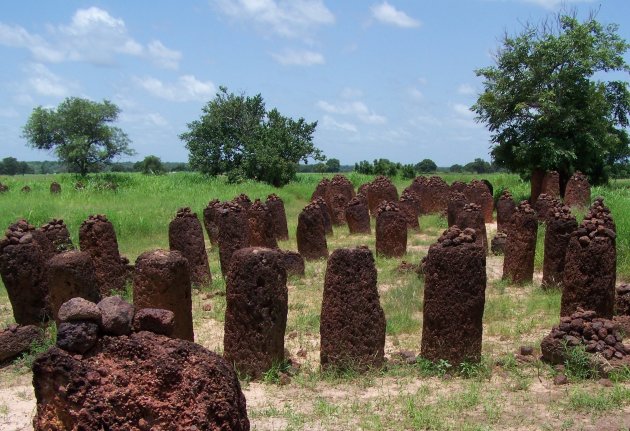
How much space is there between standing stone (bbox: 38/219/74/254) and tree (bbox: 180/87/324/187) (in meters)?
22.2

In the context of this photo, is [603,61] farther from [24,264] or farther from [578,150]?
[24,264]

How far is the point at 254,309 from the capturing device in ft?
22.1

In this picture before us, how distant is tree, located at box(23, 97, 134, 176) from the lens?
38.8 metres

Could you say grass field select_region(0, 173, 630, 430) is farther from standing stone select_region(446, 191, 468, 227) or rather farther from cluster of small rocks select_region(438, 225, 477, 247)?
standing stone select_region(446, 191, 468, 227)

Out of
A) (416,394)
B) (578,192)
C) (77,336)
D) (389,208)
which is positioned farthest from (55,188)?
(77,336)

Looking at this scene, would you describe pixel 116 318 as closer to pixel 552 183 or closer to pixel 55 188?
pixel 552 183

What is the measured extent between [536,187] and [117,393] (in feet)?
69.2

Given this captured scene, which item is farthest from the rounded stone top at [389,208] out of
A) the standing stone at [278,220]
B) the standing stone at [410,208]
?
the standing stone at [410,208]

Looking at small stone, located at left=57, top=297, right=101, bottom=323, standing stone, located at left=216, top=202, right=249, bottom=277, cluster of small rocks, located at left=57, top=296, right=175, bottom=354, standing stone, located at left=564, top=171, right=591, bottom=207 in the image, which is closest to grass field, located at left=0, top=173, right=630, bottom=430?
standing stone, located at left=216, top=202, right=249, bottom=277

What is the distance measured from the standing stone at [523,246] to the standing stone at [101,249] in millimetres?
6298

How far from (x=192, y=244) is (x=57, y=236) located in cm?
214

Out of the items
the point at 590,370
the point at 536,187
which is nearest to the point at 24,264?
the point at 590,370

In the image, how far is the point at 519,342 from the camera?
8.08 meters

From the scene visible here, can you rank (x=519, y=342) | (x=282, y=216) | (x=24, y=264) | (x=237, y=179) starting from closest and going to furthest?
(x=519, y=342) < (x=24, y=264) < (x=282, y=216) < (x=237, y=179)
